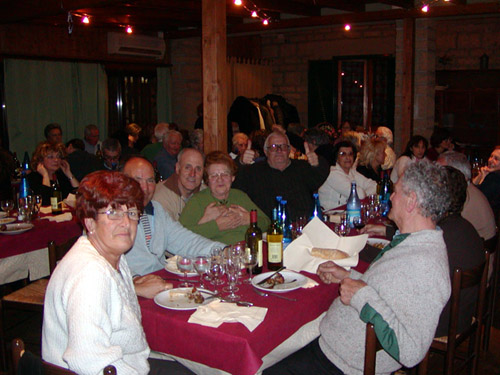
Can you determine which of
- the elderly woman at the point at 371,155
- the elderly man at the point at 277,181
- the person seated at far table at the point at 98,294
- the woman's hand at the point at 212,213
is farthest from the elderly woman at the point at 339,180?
the person seated at far table at the point at 98,294

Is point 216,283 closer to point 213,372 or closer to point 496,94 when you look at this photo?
point 213,372

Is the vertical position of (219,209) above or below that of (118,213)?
below

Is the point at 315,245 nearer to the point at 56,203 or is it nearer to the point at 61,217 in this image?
the point at 61,217

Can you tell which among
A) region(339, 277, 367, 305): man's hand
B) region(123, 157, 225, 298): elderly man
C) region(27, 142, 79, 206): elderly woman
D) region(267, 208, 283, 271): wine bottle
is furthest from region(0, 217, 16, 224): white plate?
region(339, 277, 367, 305): man's hand

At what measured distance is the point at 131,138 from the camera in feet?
→ 27.9

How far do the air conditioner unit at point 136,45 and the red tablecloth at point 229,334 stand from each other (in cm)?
826

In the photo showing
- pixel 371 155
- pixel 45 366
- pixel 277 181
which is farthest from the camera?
pixel 371 155

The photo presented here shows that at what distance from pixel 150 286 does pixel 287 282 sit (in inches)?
25.5

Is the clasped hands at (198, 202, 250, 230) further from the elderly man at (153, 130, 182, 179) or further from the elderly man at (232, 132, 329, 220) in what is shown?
the elderly man at (153, 130, 182, 179)

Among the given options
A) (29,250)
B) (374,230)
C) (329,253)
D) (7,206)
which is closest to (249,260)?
(329,253)

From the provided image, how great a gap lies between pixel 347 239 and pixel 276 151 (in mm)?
1561

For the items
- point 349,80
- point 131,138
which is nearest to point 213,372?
point 131,138

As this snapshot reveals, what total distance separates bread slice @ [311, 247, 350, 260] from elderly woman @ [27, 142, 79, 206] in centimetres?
309

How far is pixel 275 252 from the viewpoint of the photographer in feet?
→ 9.02
